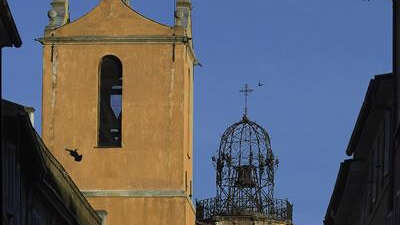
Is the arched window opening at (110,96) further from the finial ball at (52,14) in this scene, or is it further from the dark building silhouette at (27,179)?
the dark building silhouette at (27,179)

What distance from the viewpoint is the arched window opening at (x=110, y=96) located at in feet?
201

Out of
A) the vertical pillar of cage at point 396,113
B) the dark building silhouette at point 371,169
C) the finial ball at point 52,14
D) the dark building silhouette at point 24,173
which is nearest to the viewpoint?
the dark building silhouette at point 24,173

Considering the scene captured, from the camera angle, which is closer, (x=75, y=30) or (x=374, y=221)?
(x=374, y=221)

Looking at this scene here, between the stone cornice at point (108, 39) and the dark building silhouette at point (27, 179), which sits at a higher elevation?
the stone cornice at point (108, 39)

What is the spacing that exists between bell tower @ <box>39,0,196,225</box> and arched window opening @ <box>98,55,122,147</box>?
0.03 meters

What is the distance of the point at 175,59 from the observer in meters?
60.3

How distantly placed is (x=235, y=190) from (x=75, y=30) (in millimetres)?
16752

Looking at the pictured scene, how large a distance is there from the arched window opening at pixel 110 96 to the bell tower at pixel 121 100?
0.10 feet

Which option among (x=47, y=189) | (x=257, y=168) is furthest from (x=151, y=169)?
(x=47, y=189)

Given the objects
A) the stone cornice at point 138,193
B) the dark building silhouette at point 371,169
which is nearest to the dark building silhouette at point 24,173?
the dark building silhouette at point 371,169

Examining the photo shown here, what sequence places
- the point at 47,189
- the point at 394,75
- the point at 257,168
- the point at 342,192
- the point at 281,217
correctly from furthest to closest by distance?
the point at 281,217 → the point at 257,168 → the point at 342,192 → the point at 47,189 → the point at 394,75

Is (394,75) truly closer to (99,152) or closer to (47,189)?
(47,189)

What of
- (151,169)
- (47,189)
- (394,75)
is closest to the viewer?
(394,75)

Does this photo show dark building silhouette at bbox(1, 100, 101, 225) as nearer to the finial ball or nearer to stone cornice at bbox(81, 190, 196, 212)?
stone cornice at bbox(81, 190, 196, 212)
